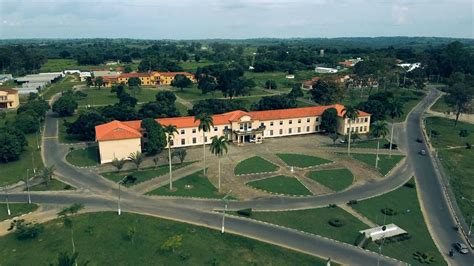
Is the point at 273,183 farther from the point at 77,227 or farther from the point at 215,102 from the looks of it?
the point at 215,102

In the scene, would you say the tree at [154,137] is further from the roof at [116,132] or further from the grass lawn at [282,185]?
the grass lawn at [282,185]

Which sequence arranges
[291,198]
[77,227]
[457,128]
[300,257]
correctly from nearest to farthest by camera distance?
[300,257], [77,227], [291,198], [457,128]

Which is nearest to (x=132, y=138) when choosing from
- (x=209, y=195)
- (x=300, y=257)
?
(x=209, y=195)

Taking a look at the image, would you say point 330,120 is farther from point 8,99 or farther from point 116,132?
point 8,99

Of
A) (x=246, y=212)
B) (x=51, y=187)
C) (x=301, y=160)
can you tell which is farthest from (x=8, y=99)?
(x=246, y=212)

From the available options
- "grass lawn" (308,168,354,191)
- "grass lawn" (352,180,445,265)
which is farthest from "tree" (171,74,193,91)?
"grass lawn" (352,180,445,265)

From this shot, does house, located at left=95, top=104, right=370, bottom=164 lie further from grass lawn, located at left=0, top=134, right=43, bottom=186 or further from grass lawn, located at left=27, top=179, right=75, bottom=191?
grass lawn, located at left=0, top=134, right=43, bottom=186

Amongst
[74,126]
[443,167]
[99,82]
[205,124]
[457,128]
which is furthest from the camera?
[99,82]

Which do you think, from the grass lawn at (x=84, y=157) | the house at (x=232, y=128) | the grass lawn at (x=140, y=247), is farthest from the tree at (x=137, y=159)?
the grass lawn at (x=140, y=247)

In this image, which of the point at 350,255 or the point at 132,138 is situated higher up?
the point at 132,138
